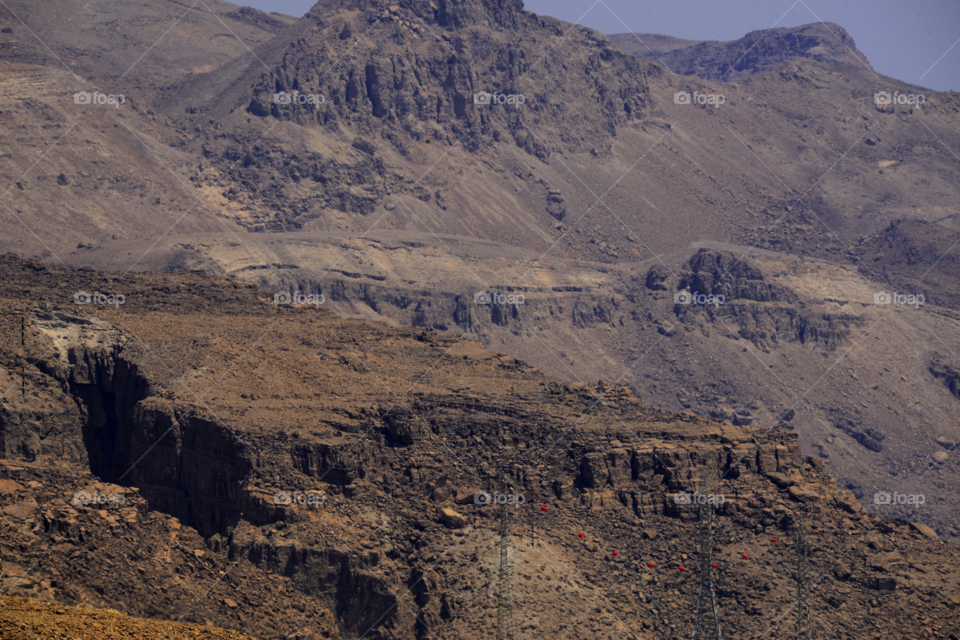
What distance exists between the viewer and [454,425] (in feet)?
259

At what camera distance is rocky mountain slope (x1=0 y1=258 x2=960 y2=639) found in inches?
2692

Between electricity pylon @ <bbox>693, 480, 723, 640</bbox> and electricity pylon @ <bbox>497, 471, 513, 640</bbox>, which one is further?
electricity pylon @ <bbox>693, 480, 723, 640</bbox>

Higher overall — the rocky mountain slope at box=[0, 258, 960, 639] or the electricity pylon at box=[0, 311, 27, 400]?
the electricity pylon at box=[0, 311, 27, 400]

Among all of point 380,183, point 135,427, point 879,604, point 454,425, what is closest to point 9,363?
point 135,427

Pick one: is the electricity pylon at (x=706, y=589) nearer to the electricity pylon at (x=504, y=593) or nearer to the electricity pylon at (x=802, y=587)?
the electricity pylon at (x=802, y=587)

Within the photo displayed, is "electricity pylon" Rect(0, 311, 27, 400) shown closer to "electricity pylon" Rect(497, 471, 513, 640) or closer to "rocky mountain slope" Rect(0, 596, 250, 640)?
"electricity pylon" Rect(497, 471, 513, 640)

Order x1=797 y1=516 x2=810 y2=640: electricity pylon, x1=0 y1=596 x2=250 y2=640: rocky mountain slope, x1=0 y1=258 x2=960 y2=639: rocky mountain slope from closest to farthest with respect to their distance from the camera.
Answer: x1=0 y1=596 x2=250 y2=640: rocky mountain slope, x1=0 y1=258 x2=960 y2=639: rocky mountain slope, x1=797 y1=516 x2=810 y2=640: electricity pylon

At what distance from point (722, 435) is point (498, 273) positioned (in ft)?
291

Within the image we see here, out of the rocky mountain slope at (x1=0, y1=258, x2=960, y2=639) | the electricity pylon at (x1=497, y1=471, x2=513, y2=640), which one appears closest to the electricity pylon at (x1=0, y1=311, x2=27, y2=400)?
the rocky mountain slope at (x1=0, y1=258, x2=960, y2=639)

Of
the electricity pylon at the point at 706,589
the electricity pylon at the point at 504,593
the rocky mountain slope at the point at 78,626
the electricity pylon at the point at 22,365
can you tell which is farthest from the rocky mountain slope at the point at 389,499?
the rocky mountain slope at the point at 78,626

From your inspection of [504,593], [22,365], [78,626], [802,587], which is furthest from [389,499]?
[78,626]

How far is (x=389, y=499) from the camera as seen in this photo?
7475 centimetres

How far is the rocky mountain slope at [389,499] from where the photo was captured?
68.4m

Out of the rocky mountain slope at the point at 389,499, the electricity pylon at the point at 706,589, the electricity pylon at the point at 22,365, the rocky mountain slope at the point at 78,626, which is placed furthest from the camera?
the electricity pylon at the point at 22,365
